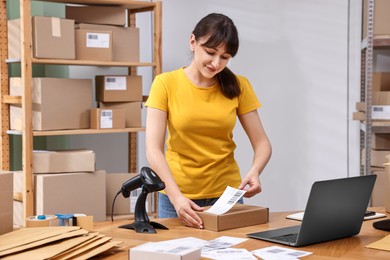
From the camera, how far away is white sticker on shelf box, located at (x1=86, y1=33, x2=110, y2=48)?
12.4 feet

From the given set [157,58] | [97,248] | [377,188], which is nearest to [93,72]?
[157,58]

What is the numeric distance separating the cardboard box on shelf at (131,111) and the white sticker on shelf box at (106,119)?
10 cm

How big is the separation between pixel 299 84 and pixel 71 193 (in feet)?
5.46

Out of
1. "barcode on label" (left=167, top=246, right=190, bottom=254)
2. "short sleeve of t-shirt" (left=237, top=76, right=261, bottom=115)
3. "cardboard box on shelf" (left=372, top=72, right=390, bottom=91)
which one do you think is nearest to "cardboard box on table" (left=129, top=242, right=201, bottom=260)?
"barcode on label" (left=167, top=246, right=190, bottom=254)

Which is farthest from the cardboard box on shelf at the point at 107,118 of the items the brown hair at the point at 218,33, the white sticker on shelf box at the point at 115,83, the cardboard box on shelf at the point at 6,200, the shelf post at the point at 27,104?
the cardboard box on shelf at the point at 6,200

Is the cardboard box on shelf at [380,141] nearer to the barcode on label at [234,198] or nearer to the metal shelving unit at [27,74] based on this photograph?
the metal shelving unit at [27,74]

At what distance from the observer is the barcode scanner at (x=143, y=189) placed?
1.94m

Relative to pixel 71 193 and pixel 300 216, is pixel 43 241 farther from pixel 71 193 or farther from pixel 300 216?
pixel 71 193

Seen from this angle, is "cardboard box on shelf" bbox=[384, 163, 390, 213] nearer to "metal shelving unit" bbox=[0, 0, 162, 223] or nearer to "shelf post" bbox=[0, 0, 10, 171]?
"metal shelving unit" bbox=[0, 0, 162, 223]

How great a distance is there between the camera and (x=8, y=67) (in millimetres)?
3852

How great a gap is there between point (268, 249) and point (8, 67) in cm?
263

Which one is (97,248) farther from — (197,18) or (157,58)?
(197,18)

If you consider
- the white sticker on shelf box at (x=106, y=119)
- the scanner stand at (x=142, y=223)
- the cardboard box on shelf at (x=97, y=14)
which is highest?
the cardboard box on shelf at (x=97, y=14)

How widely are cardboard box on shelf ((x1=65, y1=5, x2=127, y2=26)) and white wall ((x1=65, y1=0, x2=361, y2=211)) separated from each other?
50cm
